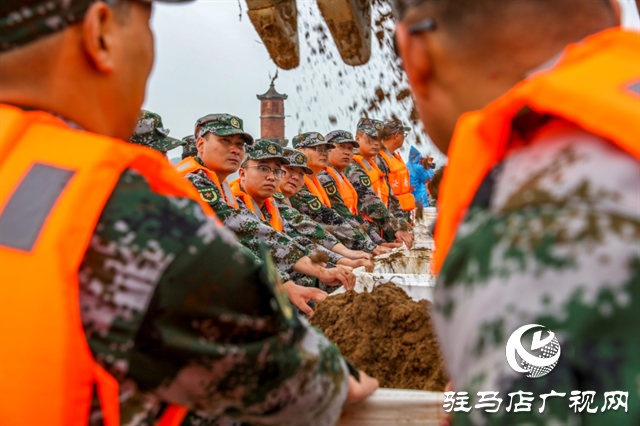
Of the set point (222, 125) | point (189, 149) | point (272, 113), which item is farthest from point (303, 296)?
point (272, 113)

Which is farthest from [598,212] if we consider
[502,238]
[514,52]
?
[514,52]

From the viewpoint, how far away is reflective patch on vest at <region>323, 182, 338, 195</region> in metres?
6.86

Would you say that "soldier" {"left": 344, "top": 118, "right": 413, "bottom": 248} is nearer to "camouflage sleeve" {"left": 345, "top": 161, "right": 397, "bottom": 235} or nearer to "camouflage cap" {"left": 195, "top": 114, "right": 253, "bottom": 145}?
"camouflage sleeve" {"left": 345, "top": 161, "right": 397, "bottom": 235}

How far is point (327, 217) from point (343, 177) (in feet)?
4.25

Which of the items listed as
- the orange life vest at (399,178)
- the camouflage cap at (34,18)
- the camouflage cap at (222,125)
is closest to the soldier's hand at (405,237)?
the orange life vest at (399,178)

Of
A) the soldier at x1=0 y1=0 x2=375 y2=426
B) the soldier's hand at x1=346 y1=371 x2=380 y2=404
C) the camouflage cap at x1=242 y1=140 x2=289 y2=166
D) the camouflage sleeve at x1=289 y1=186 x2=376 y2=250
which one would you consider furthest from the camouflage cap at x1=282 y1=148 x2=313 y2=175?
the soldier at x1=0 y1=0 x2=375 y2=426

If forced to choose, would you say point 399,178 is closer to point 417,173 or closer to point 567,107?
point 417,173

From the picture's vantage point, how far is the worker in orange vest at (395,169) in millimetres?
8754

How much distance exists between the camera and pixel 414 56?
0.85 m

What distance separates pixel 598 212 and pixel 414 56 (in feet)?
1.38

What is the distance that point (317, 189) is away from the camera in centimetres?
655

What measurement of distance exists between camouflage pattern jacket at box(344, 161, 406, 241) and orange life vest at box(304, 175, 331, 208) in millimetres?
891

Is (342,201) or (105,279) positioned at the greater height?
(105,279)

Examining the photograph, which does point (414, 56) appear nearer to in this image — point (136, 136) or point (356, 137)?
point (136, 136)
